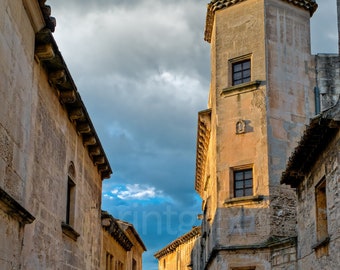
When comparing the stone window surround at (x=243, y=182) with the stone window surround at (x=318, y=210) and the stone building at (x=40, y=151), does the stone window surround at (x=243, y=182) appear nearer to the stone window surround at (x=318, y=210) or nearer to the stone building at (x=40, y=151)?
the stone building at (x=40, y=151)

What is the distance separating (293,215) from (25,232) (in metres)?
11.3

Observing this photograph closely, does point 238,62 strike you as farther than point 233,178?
Yes

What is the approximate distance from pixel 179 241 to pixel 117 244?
801 inches

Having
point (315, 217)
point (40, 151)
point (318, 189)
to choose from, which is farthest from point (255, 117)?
point (40, 151)

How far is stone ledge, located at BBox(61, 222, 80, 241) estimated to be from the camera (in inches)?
498

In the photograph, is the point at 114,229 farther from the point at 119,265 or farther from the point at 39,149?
the point at 39,149

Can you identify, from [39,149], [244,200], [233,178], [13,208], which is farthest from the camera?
[233,178]

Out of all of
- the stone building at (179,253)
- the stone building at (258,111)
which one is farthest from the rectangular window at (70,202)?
the stone building at (179,253)

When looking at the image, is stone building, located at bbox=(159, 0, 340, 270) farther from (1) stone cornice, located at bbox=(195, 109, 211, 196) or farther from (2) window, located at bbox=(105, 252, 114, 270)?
(2) window, located at bbox=(105, 252, 114, 270)

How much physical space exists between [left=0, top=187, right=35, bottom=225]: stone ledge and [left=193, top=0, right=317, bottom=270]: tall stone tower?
1077 centimetres

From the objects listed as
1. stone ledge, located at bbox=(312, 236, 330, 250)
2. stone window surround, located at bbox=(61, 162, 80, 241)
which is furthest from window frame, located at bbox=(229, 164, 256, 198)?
stone ledge, located at bbox=(312, 236, 330, 250)

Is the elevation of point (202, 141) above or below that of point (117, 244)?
above

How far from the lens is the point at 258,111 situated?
A: 1986 centimetres

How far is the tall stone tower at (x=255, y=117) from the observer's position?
19.0 metres
